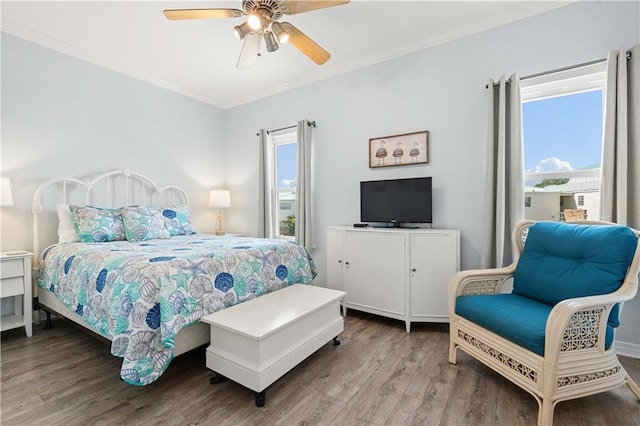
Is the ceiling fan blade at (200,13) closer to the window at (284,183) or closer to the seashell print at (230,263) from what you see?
the seashell print at (230,263)

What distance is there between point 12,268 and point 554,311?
379 centimetres


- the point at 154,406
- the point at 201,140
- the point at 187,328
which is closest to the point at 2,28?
the point at 201,140

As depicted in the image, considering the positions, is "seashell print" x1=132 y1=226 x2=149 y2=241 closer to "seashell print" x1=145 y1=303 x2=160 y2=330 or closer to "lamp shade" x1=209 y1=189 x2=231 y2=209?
"lamp shade" x1=209 y1=189 x2=231 y2=209

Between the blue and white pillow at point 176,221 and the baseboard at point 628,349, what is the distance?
4.05 meters

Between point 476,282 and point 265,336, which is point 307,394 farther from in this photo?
point 476,282

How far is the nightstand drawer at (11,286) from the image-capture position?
2.41m

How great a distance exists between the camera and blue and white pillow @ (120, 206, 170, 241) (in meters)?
2.98

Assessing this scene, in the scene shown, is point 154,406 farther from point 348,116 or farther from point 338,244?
point 348,116

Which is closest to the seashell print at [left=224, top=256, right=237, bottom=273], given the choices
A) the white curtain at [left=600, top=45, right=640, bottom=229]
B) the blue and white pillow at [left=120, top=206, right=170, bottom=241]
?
the blue and white pillow at [left=120, top=206, right=170, bottom=241]

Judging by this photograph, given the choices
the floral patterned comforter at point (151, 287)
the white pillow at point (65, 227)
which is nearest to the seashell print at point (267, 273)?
the floral patterned comforter at point (151, 287)

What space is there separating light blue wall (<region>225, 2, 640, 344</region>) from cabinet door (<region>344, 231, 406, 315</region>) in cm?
54

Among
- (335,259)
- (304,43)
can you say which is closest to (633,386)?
(335,259)

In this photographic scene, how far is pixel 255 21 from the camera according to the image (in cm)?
196

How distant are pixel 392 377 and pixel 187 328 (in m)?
1.35
